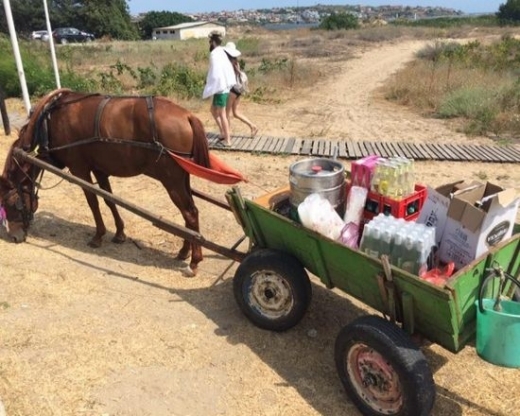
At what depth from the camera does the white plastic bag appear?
309cm

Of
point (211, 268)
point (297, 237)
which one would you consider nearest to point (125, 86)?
point (211, 268)

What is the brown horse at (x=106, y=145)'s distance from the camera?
4250mm

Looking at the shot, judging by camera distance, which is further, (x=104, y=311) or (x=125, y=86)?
(x=125, y=86)

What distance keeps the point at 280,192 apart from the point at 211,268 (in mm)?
1288

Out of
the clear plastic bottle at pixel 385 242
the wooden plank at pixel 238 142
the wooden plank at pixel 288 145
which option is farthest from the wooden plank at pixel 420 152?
the clear plastic bottle at pixel 385 242

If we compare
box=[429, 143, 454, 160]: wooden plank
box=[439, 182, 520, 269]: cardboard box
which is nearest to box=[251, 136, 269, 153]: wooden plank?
box=[429, 143, 454, 160]: wooden plank

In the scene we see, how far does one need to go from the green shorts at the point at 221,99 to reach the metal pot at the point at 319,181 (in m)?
4.53

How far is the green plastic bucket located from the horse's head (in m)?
4.30

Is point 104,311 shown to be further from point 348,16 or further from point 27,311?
point 348,16

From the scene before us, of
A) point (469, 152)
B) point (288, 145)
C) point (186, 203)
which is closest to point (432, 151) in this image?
point (469, 152)

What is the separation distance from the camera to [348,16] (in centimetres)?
5550

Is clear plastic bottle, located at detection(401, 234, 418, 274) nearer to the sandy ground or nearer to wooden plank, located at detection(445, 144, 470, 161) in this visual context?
the sandy ground

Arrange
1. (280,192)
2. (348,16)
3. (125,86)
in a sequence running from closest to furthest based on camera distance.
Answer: (280,192), (125,86), (348,16)

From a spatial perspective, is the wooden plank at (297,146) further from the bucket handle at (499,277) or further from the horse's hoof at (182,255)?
the bucket handle at (499,277)
